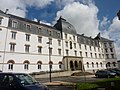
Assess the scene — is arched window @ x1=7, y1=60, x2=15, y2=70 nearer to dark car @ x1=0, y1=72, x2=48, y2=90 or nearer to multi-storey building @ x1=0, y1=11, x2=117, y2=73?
multi-storey building @ x1=0, y1=11, x2=117, y2=73

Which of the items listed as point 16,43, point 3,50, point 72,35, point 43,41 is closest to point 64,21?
point 72,35

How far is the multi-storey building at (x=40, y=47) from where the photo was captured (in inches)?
1256

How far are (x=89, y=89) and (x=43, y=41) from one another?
102 ft

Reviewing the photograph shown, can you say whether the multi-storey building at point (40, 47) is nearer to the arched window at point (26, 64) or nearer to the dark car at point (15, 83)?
the arched window at point (26, 64)

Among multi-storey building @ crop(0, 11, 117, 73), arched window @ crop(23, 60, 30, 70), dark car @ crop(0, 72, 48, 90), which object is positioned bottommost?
dark car @ crop(0, 72, 48, 90)

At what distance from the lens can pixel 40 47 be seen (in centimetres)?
3862

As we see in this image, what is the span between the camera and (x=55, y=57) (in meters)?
41.4

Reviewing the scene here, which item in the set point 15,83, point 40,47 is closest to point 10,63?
point 40,47

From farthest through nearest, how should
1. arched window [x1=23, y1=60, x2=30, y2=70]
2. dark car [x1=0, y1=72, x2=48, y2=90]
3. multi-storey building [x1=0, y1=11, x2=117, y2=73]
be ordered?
arched window [x1=23, y1=60, x2=30, y2=70]
multi-storey building [x1=0, y1=11, x2=117, y2=73]
dark car [x1=0, y1=72, x2=48, y2=90]

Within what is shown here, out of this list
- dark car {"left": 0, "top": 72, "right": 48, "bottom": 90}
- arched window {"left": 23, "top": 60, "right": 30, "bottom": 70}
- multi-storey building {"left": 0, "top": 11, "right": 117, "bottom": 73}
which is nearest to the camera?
dark car {"left": 0, "top": 72, "right": 48, "bottom": 90}

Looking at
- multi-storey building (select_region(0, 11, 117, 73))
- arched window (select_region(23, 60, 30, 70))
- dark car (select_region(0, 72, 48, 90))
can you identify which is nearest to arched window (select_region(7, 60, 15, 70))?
multi-storey building (select_region(0, 11, 117, 73))

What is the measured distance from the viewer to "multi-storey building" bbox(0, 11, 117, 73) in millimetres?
31906

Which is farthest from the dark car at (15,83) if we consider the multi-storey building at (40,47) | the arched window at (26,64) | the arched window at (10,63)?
the arched window at (26,64)

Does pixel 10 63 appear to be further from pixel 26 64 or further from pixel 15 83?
pixel 15 83
